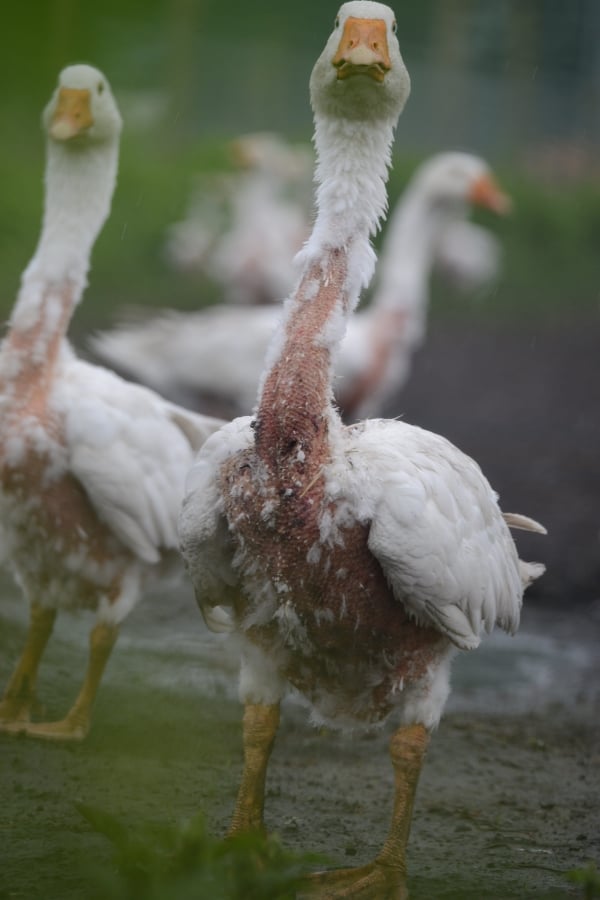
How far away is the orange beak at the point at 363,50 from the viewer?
346 centimetres

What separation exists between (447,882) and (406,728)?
0.46 metres

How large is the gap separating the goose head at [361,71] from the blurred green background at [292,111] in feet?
24.0

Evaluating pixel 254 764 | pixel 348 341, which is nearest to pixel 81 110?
pixel 254 764

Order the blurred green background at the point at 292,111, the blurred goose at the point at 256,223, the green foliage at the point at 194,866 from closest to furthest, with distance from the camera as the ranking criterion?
the green foliage at the point at 194,866
the blurred goose at the point at 256,223
the blurred green background at the point at 292,111

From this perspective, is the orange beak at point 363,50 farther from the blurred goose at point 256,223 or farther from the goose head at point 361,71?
the blurred goose at point 256,223

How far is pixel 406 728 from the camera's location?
3.61 m

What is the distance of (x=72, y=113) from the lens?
482cm

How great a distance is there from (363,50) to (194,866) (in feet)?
6.84

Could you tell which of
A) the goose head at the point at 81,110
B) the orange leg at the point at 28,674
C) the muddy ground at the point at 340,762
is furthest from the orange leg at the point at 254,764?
the goose head at the point at 81,110

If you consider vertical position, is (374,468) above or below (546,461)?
above

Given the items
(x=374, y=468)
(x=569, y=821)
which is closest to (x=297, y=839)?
(x=569, y=821)

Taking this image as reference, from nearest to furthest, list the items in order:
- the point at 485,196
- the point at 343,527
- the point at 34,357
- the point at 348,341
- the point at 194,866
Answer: the point at 194,866 → the point at 343,527 → the point at 34,357 → the point at 348,341 → the point at 485,196

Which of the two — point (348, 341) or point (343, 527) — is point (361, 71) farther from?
point (348, 341)

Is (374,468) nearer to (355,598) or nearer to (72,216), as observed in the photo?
(355,598)
